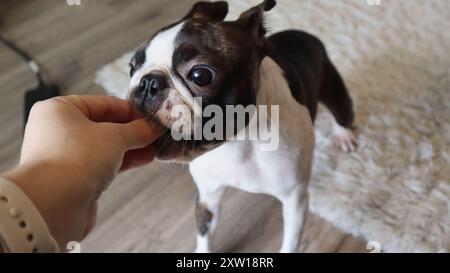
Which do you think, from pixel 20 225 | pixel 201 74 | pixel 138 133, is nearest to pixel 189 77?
pixel 201 74

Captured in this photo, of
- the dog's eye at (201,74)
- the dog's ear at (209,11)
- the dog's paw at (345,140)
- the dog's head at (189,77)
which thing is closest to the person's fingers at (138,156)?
the dog's head at (189,77)

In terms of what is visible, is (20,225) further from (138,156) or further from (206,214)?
(206,214)

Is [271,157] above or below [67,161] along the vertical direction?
below

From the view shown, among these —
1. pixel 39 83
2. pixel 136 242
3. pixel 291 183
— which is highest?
pixel 291 183

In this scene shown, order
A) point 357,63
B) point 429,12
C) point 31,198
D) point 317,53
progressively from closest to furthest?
1. point 31,198
2. point 317,53
3. point 357,63
4. point 429,12

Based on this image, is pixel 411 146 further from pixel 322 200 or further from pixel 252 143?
pixel 252 143

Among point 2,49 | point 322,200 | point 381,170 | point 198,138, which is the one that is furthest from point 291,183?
point 2,49

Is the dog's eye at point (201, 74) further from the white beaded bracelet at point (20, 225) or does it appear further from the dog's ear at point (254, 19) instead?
the white beaded bracelet at point (20, 225)

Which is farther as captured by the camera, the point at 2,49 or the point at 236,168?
the point at 2,49
